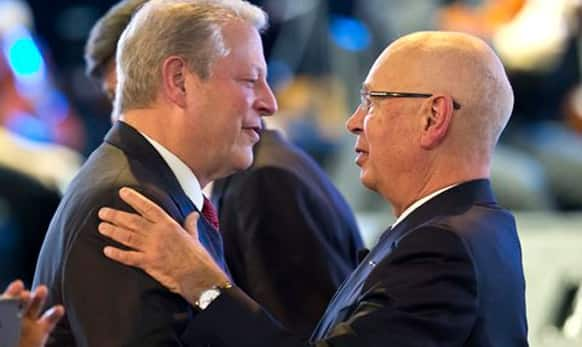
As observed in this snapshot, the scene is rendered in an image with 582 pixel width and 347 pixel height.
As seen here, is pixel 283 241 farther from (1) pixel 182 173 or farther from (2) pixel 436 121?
(2) pixel 436 121

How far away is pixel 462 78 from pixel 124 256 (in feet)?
2.64

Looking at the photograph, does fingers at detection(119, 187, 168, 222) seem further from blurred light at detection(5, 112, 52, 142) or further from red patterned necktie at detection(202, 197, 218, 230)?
blurred light at detection(5, 112, 52, 142)

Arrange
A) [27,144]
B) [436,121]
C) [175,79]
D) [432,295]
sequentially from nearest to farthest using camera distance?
[432,295], [436,121], [175,79], [27,144]

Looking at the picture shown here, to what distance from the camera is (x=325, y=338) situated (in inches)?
128

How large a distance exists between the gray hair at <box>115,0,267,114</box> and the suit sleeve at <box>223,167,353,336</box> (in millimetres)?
806

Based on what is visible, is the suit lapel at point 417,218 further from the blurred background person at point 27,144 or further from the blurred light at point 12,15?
the blurred light at point 12,15

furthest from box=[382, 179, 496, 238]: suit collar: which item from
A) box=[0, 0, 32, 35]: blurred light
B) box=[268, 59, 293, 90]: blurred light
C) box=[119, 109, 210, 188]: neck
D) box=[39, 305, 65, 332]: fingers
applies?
box=[0, 0, 32, 35]: blurred light

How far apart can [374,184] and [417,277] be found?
38 centimetres

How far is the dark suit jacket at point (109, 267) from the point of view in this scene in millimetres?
3180

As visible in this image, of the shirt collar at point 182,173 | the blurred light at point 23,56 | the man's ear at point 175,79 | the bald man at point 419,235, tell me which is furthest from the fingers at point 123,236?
the blurred light at point 23,56

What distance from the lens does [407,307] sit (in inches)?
124

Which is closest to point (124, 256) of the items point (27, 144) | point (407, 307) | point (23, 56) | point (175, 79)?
point (175, 79)

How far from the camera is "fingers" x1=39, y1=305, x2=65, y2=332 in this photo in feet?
10.4

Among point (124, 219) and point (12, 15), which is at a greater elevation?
point (124, 219)
